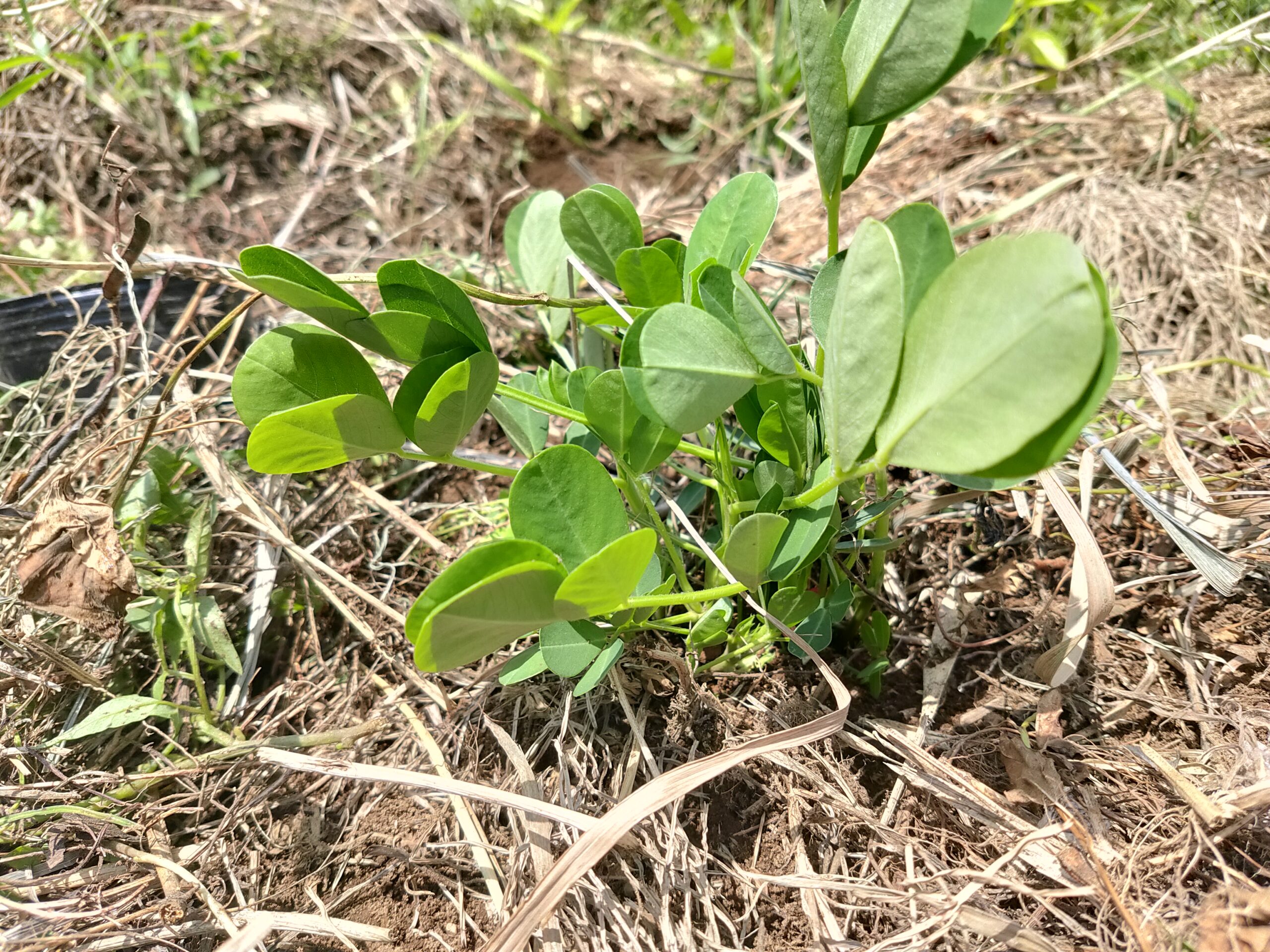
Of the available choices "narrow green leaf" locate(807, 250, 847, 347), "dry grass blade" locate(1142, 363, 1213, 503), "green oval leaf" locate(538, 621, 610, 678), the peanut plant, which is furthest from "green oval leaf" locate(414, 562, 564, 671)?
"dry grass blade" locate(1142, 363, 1213, 503)

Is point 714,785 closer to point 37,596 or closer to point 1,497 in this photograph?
point 37,596

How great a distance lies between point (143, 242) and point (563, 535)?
2.44ft

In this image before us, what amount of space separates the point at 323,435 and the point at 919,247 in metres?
0.52

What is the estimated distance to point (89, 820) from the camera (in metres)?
0.90

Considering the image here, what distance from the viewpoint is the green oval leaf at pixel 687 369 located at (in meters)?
0.59

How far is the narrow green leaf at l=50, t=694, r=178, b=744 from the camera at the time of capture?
2.99 feet

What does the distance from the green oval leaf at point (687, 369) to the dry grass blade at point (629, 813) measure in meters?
0.16

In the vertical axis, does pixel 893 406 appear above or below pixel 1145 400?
above

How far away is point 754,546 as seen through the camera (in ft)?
2.28

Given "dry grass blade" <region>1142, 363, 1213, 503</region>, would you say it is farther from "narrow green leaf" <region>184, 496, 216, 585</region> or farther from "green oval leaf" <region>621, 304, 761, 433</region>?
"narrow green leaf" <region>184, 496, 216, 585</region>

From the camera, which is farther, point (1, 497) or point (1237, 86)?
point (1237, 86)

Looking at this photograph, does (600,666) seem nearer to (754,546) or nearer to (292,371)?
(754,546)

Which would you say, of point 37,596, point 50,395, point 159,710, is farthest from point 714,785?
point 50,395

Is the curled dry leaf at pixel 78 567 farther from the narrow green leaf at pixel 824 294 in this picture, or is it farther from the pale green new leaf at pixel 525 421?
the narrow green leaf at pixel 824 294
